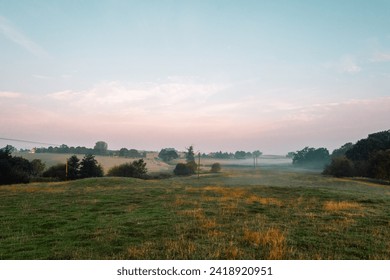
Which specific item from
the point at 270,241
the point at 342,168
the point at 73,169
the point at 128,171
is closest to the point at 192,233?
the point at 270,241

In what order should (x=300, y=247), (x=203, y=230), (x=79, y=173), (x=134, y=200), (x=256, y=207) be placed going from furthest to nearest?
1. (x=79, y=173)
2. (x=134, y=200)
3. (x=256, y=207)
4. (x=203, y=230)
5. (x=300, y=247)

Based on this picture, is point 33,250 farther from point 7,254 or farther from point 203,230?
point 203,230

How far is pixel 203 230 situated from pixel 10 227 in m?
13.2

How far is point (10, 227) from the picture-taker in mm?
20469

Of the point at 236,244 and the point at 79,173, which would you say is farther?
the point at 79,173

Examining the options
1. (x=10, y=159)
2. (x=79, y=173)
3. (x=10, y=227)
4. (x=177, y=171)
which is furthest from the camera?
(x=177, y=171)

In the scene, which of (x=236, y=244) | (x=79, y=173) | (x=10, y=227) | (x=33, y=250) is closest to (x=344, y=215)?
(x=236, y=244)

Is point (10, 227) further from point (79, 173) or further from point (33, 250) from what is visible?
point (79, 173)

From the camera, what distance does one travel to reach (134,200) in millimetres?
34906

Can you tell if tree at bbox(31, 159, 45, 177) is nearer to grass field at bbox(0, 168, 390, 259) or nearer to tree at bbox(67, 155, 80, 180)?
tree at bbox(67, 155, 80, 180)

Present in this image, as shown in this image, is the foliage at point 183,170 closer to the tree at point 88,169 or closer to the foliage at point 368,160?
the tree at point 88,169

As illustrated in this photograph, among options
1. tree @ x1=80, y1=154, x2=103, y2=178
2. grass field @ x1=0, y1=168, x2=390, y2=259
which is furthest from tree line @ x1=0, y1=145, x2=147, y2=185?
grass field @ x1=0, y1=168, x2=390, y2=259

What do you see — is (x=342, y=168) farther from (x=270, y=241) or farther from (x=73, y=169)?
(x=270, y=241)
